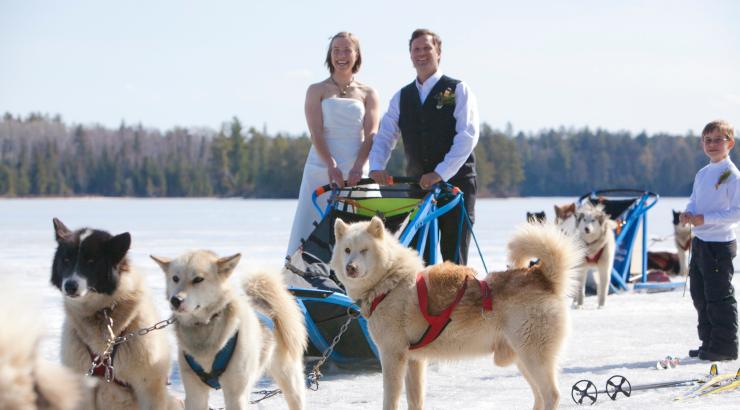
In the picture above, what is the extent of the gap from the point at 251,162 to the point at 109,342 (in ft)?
246

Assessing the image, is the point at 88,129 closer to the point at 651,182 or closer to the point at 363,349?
the point at 651,182

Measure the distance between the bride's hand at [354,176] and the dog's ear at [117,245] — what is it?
2.19 metres

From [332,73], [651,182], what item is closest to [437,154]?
[332,73]

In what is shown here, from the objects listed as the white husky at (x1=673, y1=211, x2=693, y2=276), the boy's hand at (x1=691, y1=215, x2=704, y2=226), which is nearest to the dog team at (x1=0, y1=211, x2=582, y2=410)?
the boy's hand at (x1=691, y1=215, x2=704, y2=226)

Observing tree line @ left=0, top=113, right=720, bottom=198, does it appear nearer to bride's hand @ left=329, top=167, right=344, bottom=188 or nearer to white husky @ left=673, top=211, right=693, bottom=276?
white husky @ left=673, top=211, right=693, bottom=276

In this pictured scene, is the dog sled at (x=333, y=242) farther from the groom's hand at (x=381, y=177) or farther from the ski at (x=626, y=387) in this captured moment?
the ski at (x=626, y=387)

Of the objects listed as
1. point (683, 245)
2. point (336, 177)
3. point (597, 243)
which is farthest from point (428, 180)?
point (683, 245)

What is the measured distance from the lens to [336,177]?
5.09 metres

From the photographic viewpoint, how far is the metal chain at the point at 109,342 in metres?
2.87

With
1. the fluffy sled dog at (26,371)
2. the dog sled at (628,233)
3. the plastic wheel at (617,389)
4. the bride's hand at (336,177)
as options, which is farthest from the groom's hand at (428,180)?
the dog sled at (628,233)

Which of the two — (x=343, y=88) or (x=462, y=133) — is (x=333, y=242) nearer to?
(x=462, y=133)

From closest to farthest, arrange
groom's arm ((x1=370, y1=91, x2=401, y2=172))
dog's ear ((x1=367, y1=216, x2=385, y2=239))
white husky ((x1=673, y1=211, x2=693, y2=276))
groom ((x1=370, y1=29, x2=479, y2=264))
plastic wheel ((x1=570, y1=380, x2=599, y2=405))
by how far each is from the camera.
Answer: dog's ear ((x1=367, y1=216, x2=385, y2=239)) → plastic wheel ((x1=570, y1=380, x2=599, y2=405)) → groom ((x1=370, y1=29, x2=479, y2=264)) → groom's arm ((x1=370, y1=91, x2=401, y2=172)) → white husky ((x1=673, y1=211, x2=693, y2=276))

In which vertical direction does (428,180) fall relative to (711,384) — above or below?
above

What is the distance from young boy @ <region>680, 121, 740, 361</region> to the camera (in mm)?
4703
